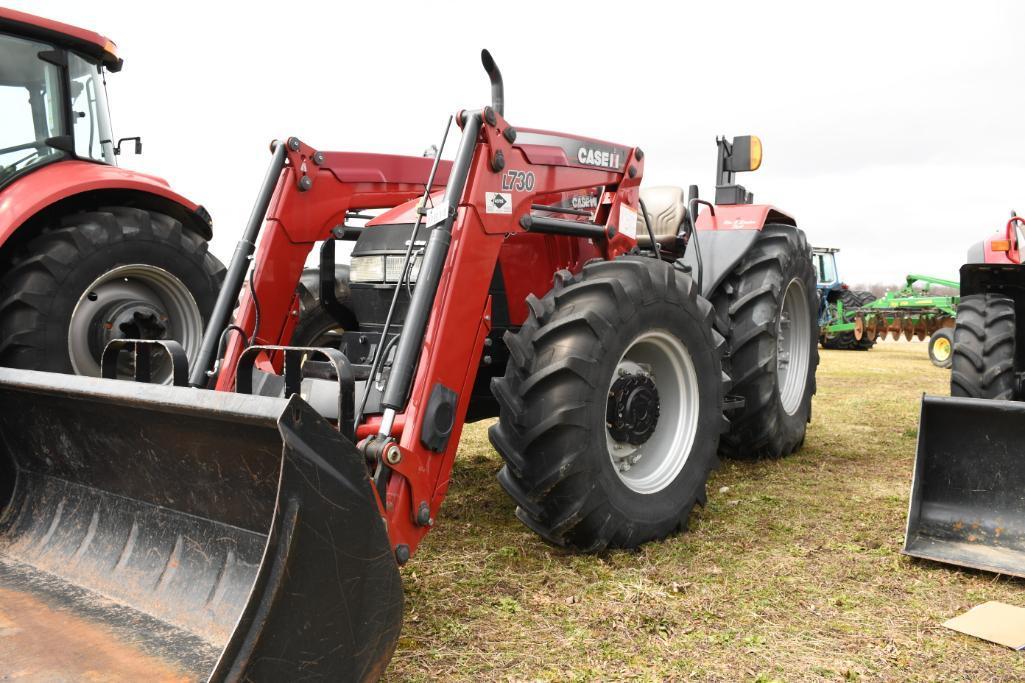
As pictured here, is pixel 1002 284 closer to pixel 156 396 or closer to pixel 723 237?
pixel 723 237

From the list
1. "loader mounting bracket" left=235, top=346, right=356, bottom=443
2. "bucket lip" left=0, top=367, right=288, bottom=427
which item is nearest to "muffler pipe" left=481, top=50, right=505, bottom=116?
"loader mounting bracket" left=235, top=346, right=356, bottom=443

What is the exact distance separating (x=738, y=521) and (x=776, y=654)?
4.89 feet

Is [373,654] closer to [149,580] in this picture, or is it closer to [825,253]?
[149,580]

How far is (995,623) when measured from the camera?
115 inches

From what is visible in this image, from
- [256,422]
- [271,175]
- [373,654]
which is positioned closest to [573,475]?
[373,654]

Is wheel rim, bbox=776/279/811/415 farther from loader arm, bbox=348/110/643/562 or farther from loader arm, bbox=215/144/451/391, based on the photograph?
loader arm, bbox=215/144/451/391

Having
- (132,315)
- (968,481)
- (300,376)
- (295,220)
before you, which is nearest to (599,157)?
(295,220)

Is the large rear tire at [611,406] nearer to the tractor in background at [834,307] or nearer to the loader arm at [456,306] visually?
the loader arm at [456,306]

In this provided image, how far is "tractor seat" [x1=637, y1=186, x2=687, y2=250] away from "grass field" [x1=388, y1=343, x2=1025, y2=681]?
1938mm

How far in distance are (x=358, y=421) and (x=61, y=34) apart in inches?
154

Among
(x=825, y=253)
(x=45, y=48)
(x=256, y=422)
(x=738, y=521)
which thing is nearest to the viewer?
(x=256, y=422)

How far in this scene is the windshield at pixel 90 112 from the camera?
5609 mm

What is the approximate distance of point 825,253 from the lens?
20516 millimetres

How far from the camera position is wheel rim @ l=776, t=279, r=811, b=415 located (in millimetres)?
6000
